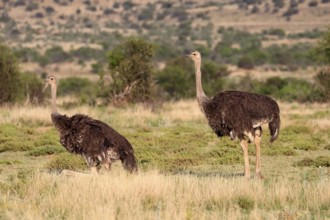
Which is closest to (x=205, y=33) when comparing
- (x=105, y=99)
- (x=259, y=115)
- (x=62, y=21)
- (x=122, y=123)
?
(x=62, y=21)

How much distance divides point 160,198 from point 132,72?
17330mm

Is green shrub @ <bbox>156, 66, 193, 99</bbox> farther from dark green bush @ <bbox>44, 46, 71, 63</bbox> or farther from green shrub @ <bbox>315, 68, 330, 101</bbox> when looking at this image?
dark green bush @ <bbox>44, 46, 71, 63</bbox>

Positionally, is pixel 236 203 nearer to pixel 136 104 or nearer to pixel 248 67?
pixel 136 104

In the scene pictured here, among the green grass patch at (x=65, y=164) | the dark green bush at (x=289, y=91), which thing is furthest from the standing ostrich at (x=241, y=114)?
the dark green bush at (x=289, y=91)

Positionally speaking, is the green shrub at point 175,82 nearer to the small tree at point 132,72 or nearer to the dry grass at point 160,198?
the small tree at point 132,72

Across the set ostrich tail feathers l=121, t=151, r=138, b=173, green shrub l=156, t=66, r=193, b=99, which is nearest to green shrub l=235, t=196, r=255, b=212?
ostrich tail feathers l=121, t=151, r=138, b=173

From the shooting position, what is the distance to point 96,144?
1070cm

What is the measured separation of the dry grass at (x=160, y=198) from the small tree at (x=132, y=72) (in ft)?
52.3

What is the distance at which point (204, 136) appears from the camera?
59.0 feet

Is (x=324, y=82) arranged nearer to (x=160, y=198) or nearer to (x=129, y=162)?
(x=129, y=162)

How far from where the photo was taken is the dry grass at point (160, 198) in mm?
8188

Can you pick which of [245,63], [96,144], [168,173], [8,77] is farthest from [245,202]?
[245,63]

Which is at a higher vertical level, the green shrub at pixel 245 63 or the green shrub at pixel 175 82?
the green shrub at pixel 175 82

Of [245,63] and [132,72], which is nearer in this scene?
[132,72]
